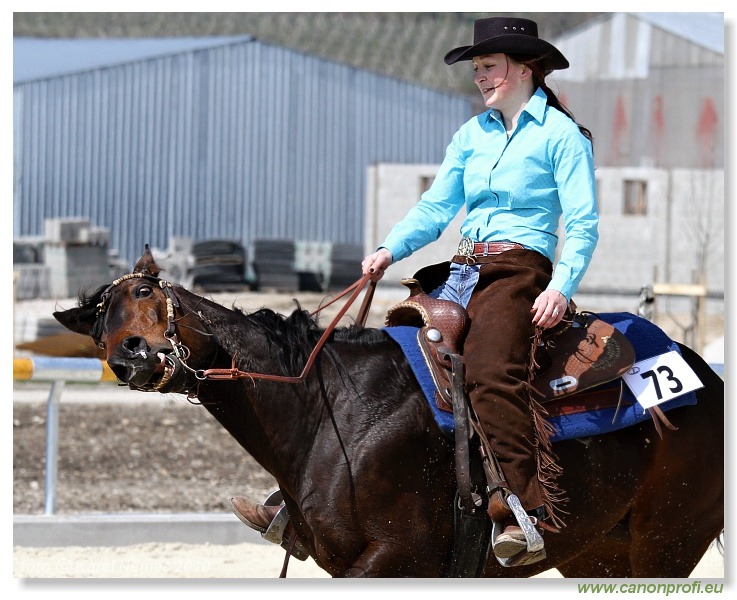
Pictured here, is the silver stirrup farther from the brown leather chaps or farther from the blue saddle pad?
the blue saddle pad

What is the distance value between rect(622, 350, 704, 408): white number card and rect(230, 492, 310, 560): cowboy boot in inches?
54.7

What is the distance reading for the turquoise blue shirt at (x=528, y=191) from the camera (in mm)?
4105

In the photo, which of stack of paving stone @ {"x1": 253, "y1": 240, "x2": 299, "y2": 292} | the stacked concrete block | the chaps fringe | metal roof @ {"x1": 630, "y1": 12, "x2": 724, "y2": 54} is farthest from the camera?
stack of paving stone @ {"x1": 253, "y1": 240, "x2": 299, "y2": 292}

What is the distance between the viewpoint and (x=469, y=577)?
13.5ft

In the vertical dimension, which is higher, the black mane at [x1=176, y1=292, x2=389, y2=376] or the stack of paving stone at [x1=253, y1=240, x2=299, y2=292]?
the black mane at [x1=176, y1=292, x2=389, y2=376]

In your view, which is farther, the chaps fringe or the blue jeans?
the blue jeans

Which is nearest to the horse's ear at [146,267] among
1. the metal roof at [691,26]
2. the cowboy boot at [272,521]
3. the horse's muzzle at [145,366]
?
the horse's muzzle at [145,366]

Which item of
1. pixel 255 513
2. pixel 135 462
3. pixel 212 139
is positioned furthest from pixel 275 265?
pixel 255 513

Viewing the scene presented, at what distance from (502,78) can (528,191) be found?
0.46 m

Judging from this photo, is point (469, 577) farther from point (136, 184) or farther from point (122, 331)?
point (136, 184)

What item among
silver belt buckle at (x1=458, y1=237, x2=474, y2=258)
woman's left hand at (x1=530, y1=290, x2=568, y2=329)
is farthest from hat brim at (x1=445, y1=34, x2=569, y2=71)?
woman's left hand at (x1=530, y1=290, x2=568, y2=329)

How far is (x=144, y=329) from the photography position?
379cm

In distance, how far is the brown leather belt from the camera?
4.22 m

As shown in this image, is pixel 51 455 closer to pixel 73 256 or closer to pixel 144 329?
pixel 144 329
